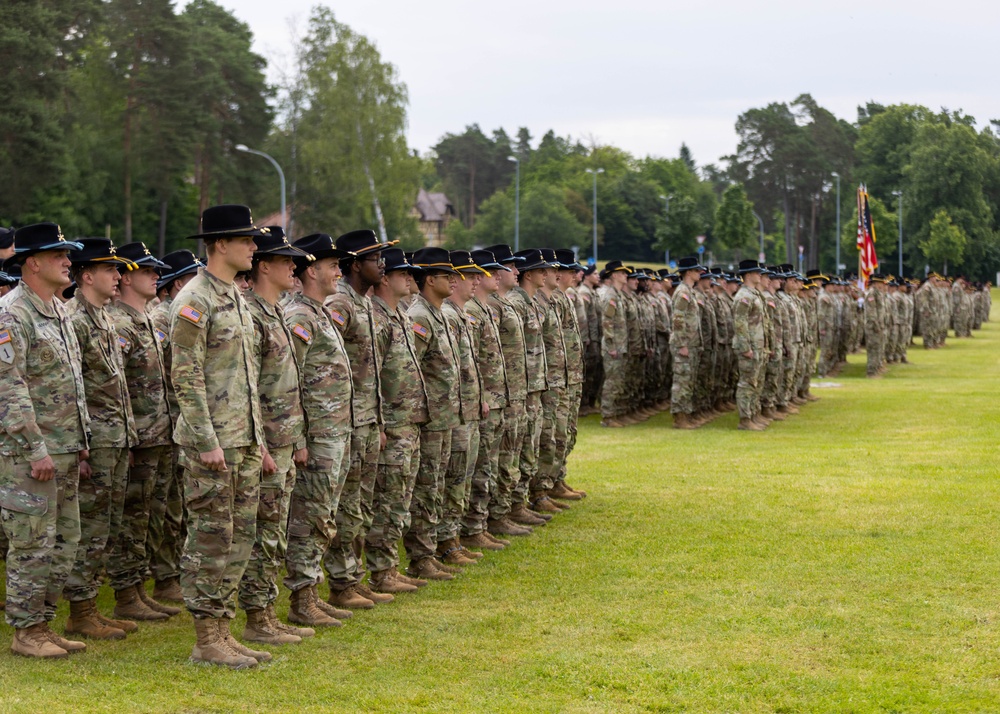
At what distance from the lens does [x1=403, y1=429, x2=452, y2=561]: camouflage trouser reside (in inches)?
311

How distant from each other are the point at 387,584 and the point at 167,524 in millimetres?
1483

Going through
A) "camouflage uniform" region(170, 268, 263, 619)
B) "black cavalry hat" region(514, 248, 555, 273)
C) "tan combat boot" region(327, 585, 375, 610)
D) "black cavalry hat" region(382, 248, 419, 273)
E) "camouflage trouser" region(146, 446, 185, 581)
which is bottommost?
"tan combat boot" region(327, 585, 375, 610)

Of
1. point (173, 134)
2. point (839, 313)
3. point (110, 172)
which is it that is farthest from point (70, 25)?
point (839, 313)

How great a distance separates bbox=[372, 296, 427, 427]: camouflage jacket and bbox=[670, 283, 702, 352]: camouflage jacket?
28.3 feet

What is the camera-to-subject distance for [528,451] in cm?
982

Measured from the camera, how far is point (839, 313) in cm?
2475

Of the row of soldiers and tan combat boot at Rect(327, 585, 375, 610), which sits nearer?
the row of soldiers

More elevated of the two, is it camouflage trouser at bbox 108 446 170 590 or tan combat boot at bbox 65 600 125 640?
camouflage trouser at bbox 108 446 170 590

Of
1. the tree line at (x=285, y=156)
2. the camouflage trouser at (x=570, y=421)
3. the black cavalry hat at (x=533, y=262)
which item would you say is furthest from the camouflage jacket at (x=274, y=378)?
the tree line at (x=285, y=156)

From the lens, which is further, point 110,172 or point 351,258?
point 110,172

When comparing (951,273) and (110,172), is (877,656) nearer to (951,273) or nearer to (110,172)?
(110,172)

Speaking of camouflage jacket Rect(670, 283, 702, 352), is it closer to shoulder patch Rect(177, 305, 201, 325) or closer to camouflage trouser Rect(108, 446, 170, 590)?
camouflage trouser Rect(108, 446, 170, 590)

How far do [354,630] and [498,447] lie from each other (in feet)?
9.08

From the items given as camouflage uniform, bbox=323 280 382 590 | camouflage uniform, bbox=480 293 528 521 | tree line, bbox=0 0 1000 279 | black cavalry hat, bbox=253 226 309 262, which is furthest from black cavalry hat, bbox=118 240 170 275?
tree line, bbox=0 0 1000 279
